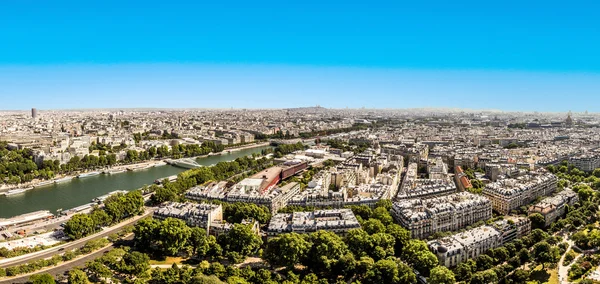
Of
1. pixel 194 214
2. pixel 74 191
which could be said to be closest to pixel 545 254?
pixel 194 214

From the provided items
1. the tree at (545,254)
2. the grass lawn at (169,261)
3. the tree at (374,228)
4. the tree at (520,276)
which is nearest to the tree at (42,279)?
the grass lawn at (169,261)

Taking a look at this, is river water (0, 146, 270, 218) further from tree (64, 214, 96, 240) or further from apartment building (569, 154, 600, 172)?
apartment building (569, 154, 600, 172)

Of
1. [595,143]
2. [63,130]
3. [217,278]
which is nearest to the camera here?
[217,278]

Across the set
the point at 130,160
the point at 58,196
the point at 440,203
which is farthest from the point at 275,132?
the point at 440,203

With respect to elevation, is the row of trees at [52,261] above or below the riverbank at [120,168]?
below

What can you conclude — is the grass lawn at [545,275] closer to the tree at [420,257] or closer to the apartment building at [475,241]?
the apartment building at [475,241]

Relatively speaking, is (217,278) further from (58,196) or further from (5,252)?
(58,196)
